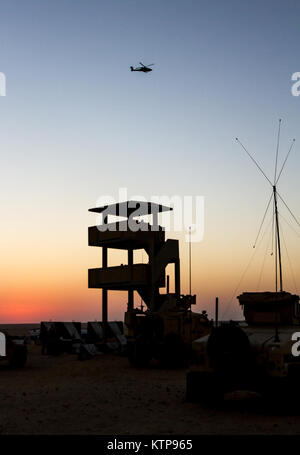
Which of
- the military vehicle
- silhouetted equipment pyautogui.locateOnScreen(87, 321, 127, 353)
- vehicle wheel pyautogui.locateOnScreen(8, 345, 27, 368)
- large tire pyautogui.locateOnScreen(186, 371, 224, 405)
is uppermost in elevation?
the military vehicle

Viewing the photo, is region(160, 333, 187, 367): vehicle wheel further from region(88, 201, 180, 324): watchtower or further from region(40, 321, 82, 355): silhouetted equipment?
region(40, 321, 82, 355): silhouetted equipment

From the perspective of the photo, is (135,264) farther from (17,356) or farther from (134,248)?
(17,356)

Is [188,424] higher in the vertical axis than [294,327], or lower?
lower

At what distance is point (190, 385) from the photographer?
599 inches

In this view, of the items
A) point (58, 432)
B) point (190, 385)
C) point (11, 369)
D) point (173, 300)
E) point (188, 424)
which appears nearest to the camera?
point (58, 432)

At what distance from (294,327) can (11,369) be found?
48.2 feet

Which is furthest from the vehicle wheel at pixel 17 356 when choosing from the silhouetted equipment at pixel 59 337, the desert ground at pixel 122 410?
the silhouetted equipment at pixel 59 337

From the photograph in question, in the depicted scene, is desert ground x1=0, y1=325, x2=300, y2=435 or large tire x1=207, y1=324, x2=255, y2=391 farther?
large tire x1=207, y1=324, x2=255, y2=391

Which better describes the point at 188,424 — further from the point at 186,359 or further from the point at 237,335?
the point at 186,359

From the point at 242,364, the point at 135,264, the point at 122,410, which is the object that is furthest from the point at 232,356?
the point at 135,264

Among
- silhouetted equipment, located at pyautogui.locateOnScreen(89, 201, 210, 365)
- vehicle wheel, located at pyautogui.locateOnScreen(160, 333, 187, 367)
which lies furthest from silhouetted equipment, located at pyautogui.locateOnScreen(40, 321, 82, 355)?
vehicle wheel, located at pyautogui.locateOnScreen(160, 333, 187, 367)

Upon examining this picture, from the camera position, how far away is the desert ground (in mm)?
11945

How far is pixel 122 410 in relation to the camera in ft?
47.4
